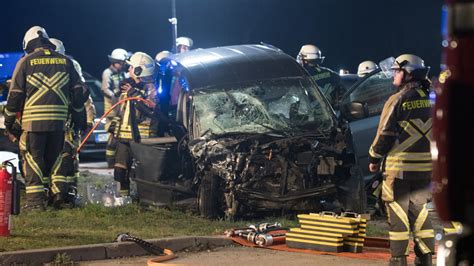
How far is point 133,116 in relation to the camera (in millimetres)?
12883

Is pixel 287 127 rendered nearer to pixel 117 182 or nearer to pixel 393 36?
pixel 117 182

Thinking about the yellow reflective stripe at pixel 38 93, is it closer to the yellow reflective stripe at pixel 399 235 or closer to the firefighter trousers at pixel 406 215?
the firefighter trousers at pixel 406 215

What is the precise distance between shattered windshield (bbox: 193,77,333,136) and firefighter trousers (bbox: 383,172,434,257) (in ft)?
11.3

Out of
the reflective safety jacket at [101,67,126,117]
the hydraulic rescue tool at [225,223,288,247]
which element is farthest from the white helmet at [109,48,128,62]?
the hydraulic rescue tool at [225,223,288,247]

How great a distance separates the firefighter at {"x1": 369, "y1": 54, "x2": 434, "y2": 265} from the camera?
26.4 ft

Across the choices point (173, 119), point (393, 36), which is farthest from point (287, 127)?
point (393, 36)

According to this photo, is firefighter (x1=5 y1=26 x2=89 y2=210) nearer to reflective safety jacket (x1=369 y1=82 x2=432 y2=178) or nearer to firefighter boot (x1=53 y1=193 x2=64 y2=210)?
firefighter boot (x1=53 y1=193 x2=64 y2=210)

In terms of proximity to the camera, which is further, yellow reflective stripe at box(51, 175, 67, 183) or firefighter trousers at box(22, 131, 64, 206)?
yellow reflective stripe at box(51, 175, 67, 183)

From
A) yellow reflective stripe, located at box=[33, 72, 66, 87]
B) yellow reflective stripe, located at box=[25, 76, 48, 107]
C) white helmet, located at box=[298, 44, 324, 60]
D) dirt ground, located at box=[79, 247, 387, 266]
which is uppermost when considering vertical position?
white helmet, located at box=[298, 44, 324, 60]

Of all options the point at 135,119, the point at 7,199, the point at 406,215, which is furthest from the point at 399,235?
the point at 135,119

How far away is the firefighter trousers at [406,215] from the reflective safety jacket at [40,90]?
483cm

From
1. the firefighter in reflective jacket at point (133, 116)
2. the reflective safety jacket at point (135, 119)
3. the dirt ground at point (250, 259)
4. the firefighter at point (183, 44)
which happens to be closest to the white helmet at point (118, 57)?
the firefighter at point (183, 44)

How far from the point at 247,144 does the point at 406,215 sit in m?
3.24

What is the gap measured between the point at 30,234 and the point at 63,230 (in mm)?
441
